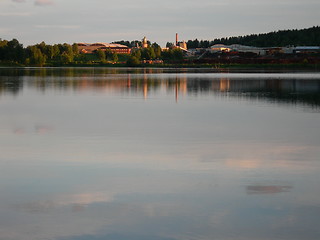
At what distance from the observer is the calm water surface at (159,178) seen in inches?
298

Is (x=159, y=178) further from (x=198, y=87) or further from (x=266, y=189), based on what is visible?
(x=198, y=87)

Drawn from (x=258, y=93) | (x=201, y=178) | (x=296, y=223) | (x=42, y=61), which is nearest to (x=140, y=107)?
(x=258, y=93)

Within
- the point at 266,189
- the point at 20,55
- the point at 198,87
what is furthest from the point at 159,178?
the point at 20,55

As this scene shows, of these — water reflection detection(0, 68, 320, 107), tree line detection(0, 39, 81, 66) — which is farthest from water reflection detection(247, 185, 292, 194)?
tree line detection(0, 39, 81, 66)

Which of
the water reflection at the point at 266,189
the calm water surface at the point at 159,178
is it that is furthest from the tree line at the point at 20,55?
the water reflection at the point at 266,189

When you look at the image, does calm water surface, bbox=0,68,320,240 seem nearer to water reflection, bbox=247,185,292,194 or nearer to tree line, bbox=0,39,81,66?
water reflection, bbox=247,185,292,194

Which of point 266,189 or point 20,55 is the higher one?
point 20,55

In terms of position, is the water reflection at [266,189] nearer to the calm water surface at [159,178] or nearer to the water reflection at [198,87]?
the calm water surface at [159,178]

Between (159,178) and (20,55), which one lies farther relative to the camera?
(20,55)

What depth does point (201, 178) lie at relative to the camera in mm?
10469

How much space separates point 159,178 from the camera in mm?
10461

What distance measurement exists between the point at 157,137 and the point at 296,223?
8.66 m

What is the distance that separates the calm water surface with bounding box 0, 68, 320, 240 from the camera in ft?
24.8

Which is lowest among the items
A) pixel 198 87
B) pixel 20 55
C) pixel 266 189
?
pixel 266 189
